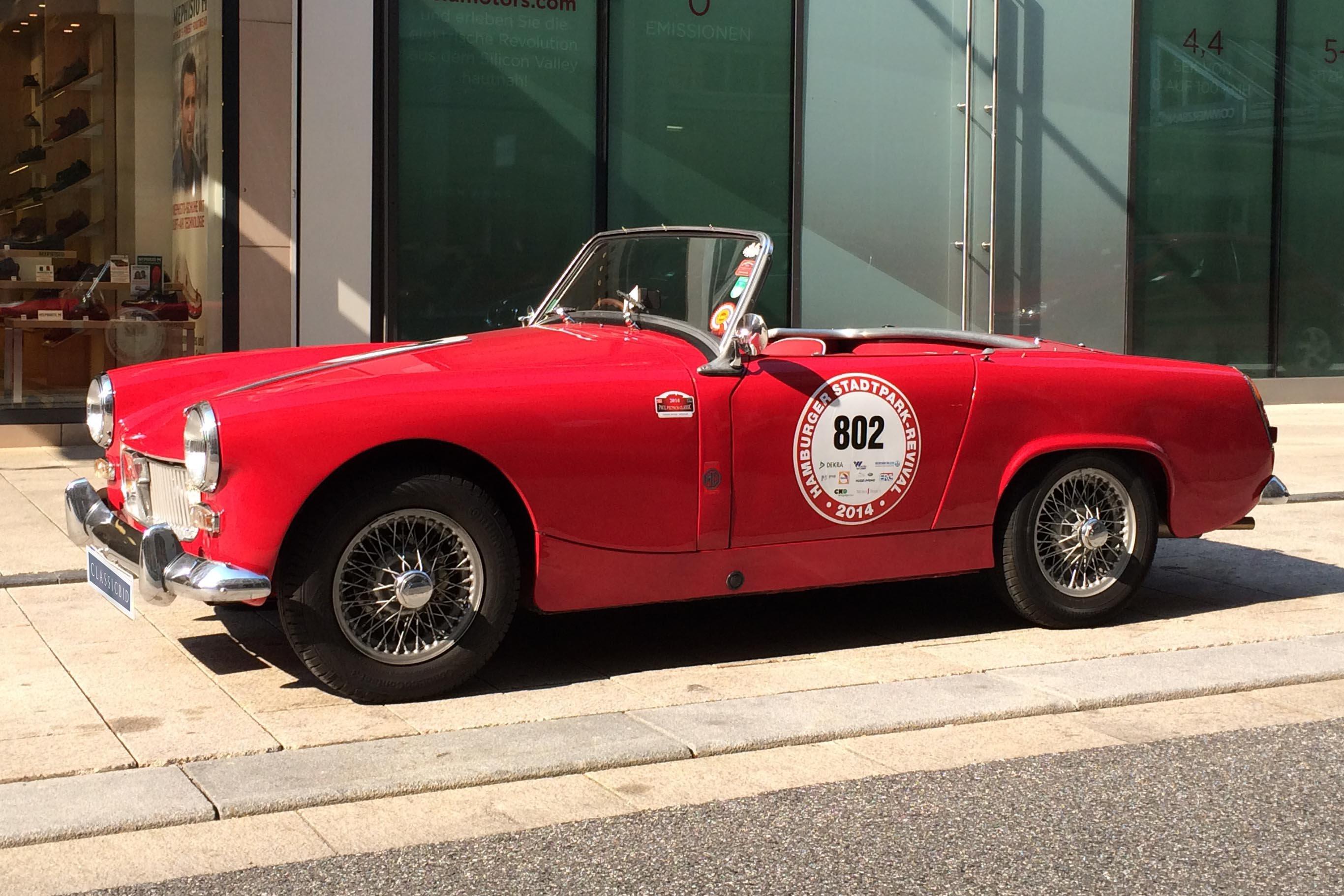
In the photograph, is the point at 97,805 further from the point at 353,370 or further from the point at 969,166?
the point at 969,166

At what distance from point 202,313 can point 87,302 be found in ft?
2.84

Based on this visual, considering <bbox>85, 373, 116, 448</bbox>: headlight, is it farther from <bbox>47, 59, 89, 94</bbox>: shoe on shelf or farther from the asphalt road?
<bbox>47, 59, 89, 94</bbox>: shoe on shelf

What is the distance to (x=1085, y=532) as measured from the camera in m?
6.02

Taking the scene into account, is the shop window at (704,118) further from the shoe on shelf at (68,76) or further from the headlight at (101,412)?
the headlight at (101,412)

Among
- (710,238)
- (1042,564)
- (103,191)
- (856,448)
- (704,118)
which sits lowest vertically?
(1042,564)

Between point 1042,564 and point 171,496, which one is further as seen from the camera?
point 1042,564

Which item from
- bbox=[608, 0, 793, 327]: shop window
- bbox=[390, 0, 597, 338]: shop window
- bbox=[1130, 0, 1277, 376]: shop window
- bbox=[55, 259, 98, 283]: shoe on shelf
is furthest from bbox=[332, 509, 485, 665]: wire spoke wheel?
bbox=[1130, 0, 1277, 376]: shop window

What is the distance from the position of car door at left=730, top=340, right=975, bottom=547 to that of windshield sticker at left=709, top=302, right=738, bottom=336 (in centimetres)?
19

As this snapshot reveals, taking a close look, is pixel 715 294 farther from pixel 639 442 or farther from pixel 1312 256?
pixel 1312 256

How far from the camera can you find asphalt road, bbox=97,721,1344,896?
3547 mm

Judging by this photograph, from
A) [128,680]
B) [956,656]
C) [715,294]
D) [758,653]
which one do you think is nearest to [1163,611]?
[956,656]

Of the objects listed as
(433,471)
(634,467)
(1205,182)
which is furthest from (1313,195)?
(433,471)

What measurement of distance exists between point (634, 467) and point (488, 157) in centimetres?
752

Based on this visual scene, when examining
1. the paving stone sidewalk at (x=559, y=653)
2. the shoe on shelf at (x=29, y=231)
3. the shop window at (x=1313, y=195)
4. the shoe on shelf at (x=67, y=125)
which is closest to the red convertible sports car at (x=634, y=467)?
the paving stone sidewalk at (x=559, y=653)
